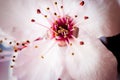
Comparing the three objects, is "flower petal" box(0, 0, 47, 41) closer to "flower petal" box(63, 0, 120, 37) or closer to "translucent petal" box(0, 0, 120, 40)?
"translucent petal" box(0, 0, 120, 40)

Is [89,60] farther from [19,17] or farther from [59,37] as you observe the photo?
[19,17]

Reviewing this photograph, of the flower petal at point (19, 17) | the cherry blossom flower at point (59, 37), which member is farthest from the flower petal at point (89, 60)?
the flower petal at point (19, 17)

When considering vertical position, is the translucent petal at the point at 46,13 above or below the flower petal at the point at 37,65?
above

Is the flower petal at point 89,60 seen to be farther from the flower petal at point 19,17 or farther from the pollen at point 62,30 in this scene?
the flower petal at point 19,17

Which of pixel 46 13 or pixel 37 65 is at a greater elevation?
pixel 46 13

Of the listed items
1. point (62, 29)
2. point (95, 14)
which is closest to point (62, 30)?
point (62, 29)

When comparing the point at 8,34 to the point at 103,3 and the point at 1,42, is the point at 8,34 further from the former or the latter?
the point at 103,3

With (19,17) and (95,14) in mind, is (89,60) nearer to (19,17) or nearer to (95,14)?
(95,14)
